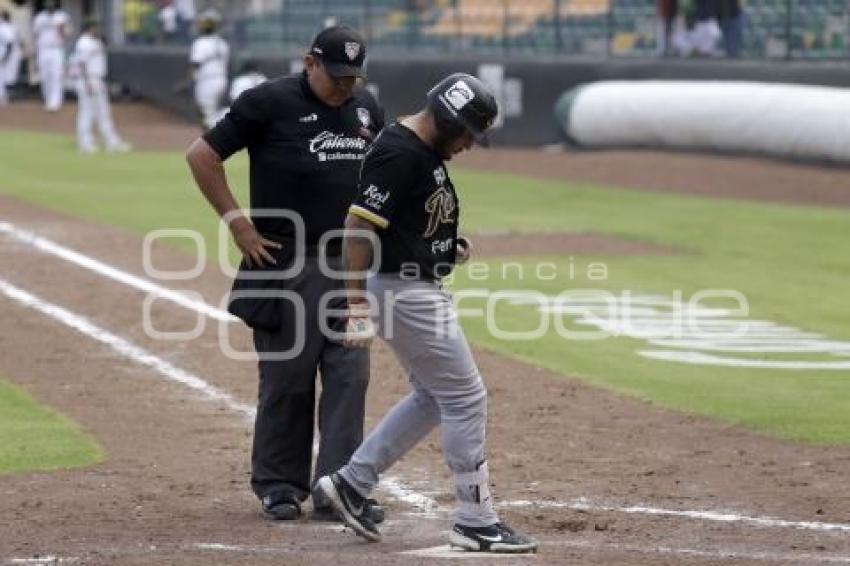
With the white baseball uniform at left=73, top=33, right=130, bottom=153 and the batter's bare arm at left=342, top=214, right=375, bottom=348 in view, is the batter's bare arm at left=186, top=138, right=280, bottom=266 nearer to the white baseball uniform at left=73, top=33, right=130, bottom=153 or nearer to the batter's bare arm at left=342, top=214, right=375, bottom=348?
the batter's bare arm at left=342, top=214, right=375, bottom=348

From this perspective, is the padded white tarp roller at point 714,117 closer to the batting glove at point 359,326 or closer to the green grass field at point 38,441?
the green grass field at point 38,441

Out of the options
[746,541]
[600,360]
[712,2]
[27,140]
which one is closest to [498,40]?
[712,2]

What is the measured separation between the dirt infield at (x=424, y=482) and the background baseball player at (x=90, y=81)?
1711 cm

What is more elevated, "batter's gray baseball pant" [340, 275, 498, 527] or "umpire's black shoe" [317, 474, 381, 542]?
"batter's gray baseball pant" [340, 275, 498, 527]

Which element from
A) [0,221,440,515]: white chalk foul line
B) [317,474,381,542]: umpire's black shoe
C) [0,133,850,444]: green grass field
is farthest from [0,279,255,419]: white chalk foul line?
[317,474,381,542]: umpire's black shoe

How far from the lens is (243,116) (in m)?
8.17

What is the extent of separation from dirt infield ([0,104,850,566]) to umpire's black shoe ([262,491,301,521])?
0.26 feet

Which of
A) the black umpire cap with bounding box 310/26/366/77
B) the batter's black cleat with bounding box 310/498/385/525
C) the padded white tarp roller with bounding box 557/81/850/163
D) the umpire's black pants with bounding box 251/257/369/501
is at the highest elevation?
the black umpire cap with bounding box 310/26/366/77

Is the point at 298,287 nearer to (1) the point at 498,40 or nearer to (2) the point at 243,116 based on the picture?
(2) the point at 243,116

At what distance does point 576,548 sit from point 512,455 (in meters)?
2.16

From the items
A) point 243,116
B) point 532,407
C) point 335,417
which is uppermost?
point 243,116

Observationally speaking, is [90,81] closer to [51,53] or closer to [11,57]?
[51,53]

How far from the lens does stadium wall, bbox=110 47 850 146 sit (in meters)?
26.9

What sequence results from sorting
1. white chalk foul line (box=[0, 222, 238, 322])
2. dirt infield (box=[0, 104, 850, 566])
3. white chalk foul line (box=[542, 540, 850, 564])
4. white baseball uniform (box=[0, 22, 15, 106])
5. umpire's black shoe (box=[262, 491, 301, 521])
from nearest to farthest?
white chalk foul line (box=[542, 540, 850, 564]) < dirt infield (box=[0, 104, 850, 566]) < umpire's black shoe (box=[262, 491, 301, 521]) < white chalk foul line (box=[0, 222, 238, 322]) < white baseball uniform (box=[0, 22, 15, 106])
